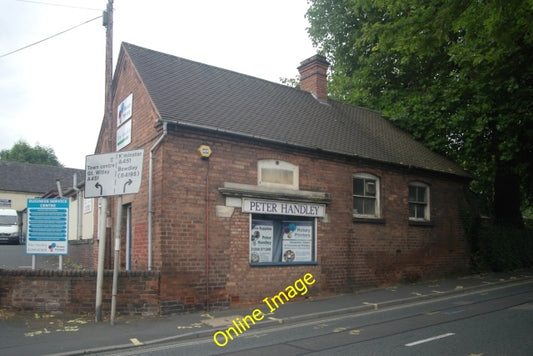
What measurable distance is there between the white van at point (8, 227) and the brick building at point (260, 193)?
19.9 metres

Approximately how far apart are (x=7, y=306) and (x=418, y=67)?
65.6ft

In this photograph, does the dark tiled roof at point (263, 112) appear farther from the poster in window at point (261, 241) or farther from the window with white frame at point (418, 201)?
the poster in window at point (261, 241)

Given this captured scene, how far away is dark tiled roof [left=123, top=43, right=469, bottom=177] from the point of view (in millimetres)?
12031

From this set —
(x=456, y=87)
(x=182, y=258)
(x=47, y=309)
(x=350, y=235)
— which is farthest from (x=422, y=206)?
(x=47, y=309)

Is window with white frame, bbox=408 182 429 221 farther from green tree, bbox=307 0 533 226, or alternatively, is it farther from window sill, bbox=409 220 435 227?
green tree, bbox=307 0 533 226

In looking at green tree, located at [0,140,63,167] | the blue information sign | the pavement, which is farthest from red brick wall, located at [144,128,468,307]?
green tree, located at [0,140,63,167]

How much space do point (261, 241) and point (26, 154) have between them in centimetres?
6404

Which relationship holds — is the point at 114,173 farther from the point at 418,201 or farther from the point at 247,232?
the point at 418,201

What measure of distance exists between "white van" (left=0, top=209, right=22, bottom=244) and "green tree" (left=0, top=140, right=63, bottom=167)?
35.9m

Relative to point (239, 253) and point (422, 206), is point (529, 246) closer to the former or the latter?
point (422, 206)

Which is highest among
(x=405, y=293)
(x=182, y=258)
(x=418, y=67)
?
(x=418, y=67)

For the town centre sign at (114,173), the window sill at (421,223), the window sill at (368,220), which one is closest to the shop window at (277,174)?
the window sill at (368,220)

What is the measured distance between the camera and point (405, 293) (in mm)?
13109

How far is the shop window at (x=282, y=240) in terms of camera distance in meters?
12.0
